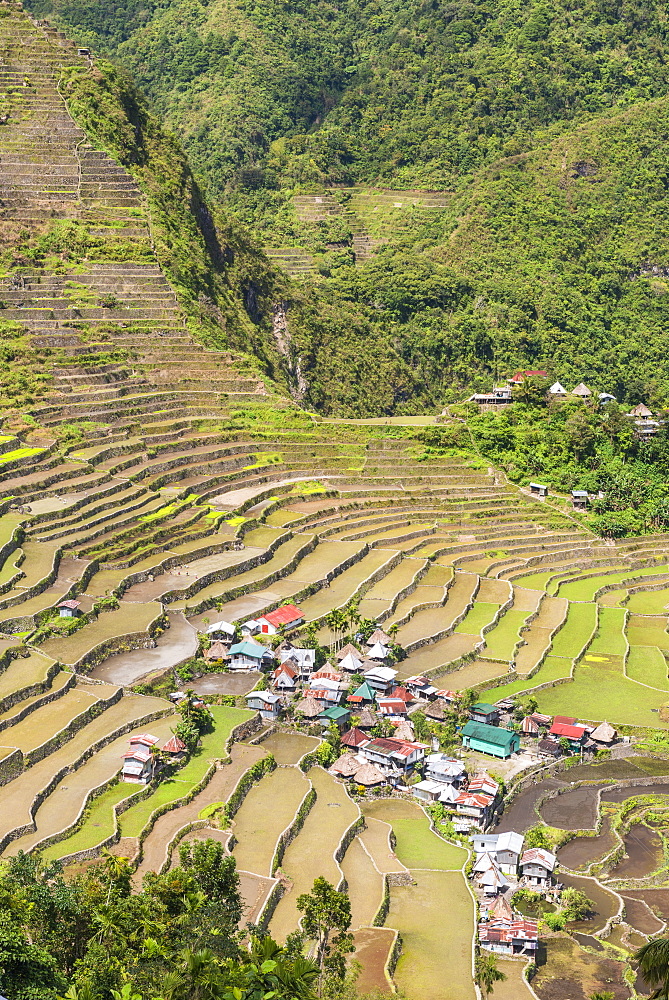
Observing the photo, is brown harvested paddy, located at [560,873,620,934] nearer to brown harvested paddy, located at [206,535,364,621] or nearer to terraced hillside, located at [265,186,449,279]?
brown harvested paddy, located at [206,535,364,621]

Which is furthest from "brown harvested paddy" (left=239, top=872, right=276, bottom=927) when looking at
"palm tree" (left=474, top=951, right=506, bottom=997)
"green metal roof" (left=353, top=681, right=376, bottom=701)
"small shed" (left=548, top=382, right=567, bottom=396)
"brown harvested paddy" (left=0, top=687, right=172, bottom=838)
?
"small shed" (left=548, top=382, right=567, bottom=396)

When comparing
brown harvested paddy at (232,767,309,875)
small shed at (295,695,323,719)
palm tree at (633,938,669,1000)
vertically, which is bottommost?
small shed at (295,695,323,719)

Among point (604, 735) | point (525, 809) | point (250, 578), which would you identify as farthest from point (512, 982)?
point (250, 578)

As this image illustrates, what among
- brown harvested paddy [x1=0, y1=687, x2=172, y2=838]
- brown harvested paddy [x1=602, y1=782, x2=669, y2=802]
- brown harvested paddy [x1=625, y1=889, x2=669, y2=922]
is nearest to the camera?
brown harvested paddy [x1=0, y1=687, x2=172, y2=838]

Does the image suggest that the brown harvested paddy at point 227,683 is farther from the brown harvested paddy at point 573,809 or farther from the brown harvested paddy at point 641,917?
the brown harvested paddy at point 641,917

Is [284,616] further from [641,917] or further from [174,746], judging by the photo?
[641,917]

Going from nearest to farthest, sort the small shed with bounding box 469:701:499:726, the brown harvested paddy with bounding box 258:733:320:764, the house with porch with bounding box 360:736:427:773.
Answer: the brown harvested paddy with bounding box 258:733:320:764 < the house with porch with bounding box 360:736:427:773 < the small shed with bounding box 469:701:499:726

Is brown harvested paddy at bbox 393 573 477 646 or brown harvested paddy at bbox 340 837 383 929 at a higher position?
brown harvested paddy at bbox 340 837 383 929

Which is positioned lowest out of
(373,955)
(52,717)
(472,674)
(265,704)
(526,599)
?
(526,599)
